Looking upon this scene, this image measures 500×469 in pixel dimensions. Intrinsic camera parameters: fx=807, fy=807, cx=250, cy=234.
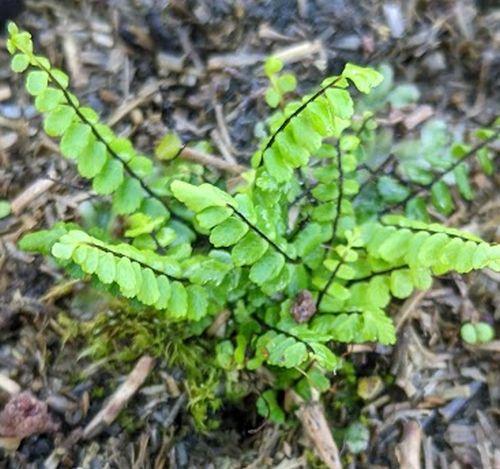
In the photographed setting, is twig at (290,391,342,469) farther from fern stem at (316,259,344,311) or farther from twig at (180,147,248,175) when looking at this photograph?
twig at (180,147,248,175)

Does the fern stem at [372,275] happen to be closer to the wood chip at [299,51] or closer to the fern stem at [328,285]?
the fern stem at [328,285]

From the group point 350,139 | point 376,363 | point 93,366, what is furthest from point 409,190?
point 93,366

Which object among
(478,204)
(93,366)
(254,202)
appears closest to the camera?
(254,202)

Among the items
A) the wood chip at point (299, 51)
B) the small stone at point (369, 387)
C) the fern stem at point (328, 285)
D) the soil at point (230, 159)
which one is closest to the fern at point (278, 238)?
the fern stem at point (328, 285)

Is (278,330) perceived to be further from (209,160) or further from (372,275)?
(209,160)

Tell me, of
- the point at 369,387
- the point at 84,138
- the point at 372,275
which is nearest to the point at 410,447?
the point at 369,387

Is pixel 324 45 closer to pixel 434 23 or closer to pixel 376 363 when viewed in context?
pixel 434 23

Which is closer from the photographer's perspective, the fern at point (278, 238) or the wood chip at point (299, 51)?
the fern at point (278, 238)
